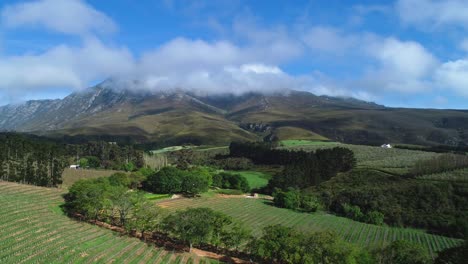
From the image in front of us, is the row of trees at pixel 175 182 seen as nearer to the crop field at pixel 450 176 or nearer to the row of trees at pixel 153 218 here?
the row of trees at pixel 153 218

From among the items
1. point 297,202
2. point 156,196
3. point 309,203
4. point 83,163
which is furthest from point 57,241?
point 83,163

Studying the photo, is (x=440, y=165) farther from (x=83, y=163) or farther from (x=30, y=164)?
(x=83, y=163)

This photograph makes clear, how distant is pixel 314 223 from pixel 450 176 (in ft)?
212

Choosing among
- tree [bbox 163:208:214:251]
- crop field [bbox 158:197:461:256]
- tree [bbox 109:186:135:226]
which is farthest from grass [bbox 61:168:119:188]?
tree [bbox 163:208:214:251]

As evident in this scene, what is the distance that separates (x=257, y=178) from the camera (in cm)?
17512

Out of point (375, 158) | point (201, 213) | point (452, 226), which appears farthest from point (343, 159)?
point (201, 213)

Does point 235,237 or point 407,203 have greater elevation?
point 235,237

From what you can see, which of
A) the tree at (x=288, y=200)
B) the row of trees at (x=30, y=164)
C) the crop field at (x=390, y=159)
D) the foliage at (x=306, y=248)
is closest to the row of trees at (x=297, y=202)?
the tree at (x=288, y=200)

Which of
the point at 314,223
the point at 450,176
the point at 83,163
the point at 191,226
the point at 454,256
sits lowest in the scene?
the point at 314,223

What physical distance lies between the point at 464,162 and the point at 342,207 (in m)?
69.2

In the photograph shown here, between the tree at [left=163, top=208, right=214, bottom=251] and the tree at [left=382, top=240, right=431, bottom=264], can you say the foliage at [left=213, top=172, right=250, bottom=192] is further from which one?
the tree at [left=382, top=240, right=431, bottom=264]

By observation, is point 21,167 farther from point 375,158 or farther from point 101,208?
point 375,158

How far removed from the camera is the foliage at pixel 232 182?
147m

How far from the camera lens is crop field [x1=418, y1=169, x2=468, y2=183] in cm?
12314
